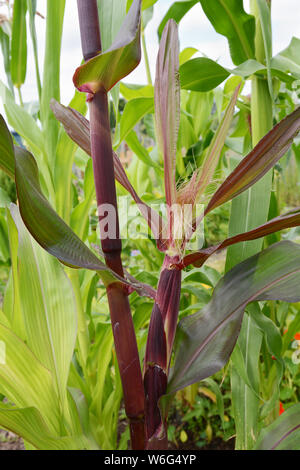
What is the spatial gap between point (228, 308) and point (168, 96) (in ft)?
0.73

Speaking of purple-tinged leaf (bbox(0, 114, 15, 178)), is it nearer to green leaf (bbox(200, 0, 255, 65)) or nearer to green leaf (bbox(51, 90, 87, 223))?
green leaf (bbox(51, 90, 87, 223))

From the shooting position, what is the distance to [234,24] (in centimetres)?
59

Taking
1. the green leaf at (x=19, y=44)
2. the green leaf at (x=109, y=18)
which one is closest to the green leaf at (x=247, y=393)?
the green leaf at (x=109, y=18)

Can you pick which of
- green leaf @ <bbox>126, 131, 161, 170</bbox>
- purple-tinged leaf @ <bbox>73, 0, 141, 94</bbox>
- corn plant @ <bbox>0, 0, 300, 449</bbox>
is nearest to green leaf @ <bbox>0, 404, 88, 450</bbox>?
corn plant @ <bbox>0, 0, 300, 449</bbox>

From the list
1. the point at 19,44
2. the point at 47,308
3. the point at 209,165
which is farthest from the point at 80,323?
the point at 19,44

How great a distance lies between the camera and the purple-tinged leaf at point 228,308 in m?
0.33

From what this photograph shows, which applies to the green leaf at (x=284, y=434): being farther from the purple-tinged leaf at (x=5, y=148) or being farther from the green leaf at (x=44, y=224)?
the purple-tinged leaf at (x=5, y=148)

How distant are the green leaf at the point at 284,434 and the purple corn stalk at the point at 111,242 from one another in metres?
0.15

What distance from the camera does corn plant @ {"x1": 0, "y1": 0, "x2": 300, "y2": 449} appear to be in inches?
11.2

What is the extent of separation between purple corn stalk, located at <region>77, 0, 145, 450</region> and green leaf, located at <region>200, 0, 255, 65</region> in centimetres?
36

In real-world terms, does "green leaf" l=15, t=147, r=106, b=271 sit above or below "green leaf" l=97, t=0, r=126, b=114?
below
